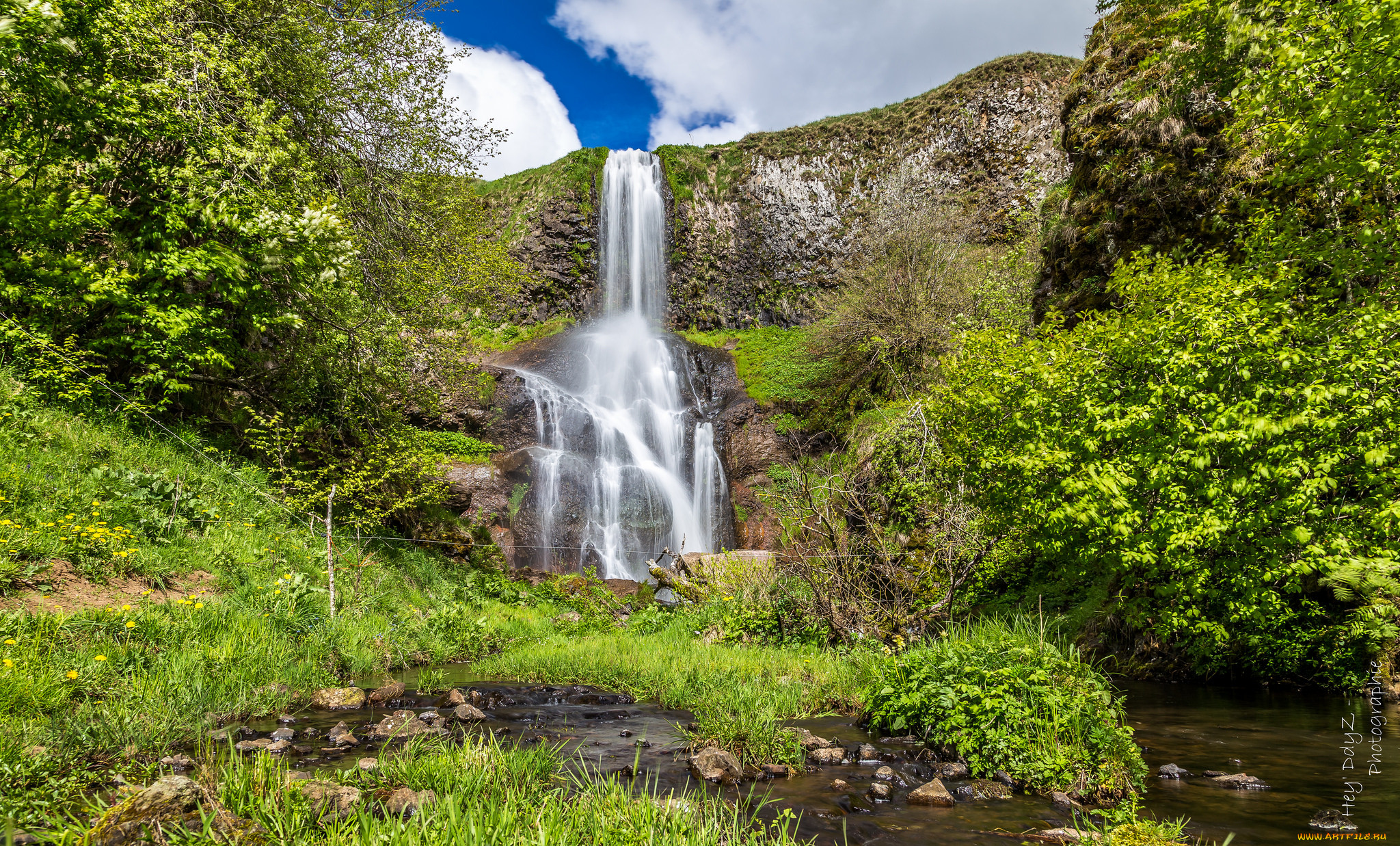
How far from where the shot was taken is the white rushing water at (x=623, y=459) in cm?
2138

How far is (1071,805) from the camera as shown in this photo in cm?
450

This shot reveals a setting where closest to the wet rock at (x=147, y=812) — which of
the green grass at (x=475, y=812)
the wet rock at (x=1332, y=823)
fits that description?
the green grass at (x=475, y=812)

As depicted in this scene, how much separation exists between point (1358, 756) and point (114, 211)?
1620 cm

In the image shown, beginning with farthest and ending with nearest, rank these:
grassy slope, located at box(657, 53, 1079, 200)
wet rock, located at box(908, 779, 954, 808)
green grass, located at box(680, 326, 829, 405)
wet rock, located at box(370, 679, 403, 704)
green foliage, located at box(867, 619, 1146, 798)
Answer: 1. grassy slope, located at box(657, 53, 1079, 200)
2. green grass, located at box(680, 326, 829, 405)
3. wet rock, located at box(370, 679, 403, 704)
4. green foliage, located at box(867, 619, 1146, 798)
5. wet rock, located at box(908, 779, 954, 808)

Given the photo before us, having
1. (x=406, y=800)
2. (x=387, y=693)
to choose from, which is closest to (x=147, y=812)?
(x=406, y=800)

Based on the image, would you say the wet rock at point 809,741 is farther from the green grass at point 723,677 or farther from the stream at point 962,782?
the stream at point 962,782

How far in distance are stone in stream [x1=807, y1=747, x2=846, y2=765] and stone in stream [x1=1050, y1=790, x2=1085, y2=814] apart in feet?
5.22

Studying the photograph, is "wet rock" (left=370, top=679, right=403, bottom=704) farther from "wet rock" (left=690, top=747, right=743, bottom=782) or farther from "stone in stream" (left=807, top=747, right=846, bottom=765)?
"stone in stream" (left=807, top=747, right=846, bottom=765)

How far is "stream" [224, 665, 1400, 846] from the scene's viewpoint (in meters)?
4.20

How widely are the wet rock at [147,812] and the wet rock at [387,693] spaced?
3.63 m

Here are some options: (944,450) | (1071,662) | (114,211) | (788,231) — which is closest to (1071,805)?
(1071,662)

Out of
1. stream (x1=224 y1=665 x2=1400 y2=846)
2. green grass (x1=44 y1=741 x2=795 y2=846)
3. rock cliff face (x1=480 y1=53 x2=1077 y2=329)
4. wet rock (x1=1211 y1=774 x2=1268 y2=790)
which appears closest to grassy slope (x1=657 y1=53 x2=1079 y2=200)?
rock cliff face (x1=480 y1=53 x2=1077 y2=329)

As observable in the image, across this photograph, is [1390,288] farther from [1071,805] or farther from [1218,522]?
[1071,805]

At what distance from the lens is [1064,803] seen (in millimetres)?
4547
